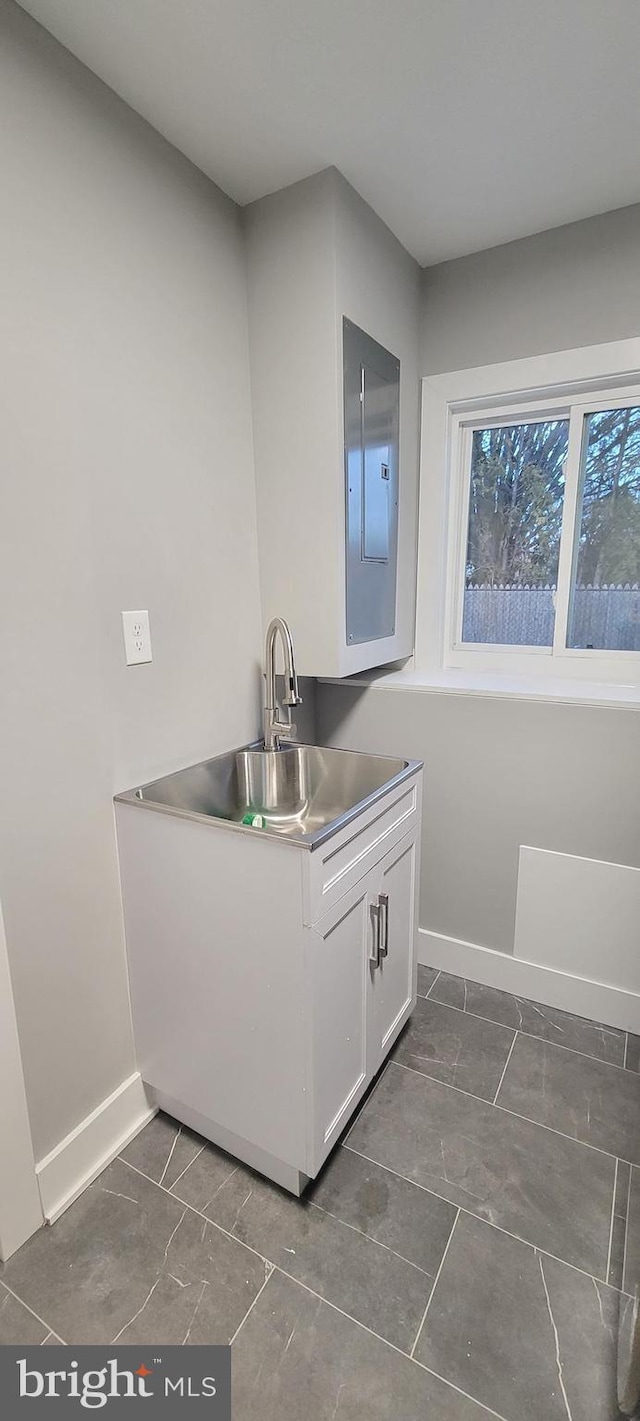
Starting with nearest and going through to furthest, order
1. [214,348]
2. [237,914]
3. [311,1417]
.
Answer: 1. [311,1417]
2. [237,914]
3. [214,348]

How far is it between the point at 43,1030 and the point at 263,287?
6.18ft

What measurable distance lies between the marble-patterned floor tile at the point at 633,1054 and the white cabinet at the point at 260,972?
2.43 ft

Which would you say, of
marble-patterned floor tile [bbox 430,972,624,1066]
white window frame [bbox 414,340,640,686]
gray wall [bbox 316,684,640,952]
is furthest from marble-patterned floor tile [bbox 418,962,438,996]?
white window frame [bbox 414,340,640,686]

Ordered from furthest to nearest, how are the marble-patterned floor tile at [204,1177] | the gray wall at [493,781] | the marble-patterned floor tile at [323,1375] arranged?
the gray wall at [493,781], the marble-patterned floor tile at [204,1177], the marble-patterned floor tile at [323,1375]

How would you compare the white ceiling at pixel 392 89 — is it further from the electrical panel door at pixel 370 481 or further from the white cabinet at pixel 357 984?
the white cabinet at pixel 357 984

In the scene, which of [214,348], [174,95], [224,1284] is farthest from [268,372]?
[224,1284]

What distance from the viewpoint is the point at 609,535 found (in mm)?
1889

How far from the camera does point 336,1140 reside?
138 centimetres

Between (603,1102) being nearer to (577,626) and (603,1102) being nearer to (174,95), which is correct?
(577,626)

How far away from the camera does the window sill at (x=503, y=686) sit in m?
1.73

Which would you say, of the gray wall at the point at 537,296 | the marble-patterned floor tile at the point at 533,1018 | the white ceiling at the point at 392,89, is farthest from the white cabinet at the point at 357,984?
the white ceiling at the point at 392,89

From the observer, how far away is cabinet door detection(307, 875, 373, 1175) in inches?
47.6

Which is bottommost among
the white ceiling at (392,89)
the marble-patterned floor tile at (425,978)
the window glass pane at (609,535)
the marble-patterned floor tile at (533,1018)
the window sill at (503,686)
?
the marble-patterned floor tile at (425,978)

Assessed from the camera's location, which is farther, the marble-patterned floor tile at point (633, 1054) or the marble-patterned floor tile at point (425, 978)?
the marble-patterned floor tile at point (425, 978)
